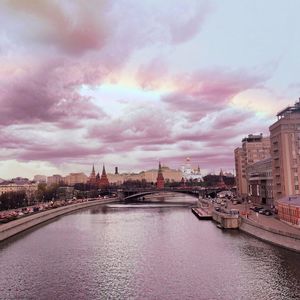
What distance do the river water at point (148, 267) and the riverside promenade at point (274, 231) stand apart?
A: 41.9 inches

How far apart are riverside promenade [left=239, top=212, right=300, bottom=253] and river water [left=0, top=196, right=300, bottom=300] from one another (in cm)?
106

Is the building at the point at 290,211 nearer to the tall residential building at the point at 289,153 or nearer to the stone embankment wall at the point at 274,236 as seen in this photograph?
the stone embankment wall at the point at 274,236

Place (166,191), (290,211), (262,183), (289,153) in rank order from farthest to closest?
1. (166,191)
2. (262,183)
3. (289,153)
4. (290,211)

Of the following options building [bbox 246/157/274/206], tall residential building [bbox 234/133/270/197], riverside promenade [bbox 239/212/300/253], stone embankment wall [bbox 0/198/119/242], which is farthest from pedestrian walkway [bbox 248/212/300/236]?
Answer: tall residential building [bbox 234/133/270/197]

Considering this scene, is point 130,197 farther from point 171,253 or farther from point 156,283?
point 156,283

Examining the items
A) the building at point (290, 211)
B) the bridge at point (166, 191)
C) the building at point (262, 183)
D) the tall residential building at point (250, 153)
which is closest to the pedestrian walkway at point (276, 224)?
the building at point (290, 211)

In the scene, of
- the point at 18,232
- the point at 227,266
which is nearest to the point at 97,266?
the point at 227,266

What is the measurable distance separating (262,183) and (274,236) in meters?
52.5

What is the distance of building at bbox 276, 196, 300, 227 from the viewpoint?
55.7m

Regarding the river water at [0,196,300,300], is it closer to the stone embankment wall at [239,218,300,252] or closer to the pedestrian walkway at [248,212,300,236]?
the stone embankment wall at [239,218,300,252]

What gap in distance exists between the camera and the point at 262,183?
10269 cm

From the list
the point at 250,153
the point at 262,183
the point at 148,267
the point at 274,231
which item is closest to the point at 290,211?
the point at 274,231

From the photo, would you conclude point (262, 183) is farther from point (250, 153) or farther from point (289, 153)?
point (250, 153)

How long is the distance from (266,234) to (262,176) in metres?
48.3
